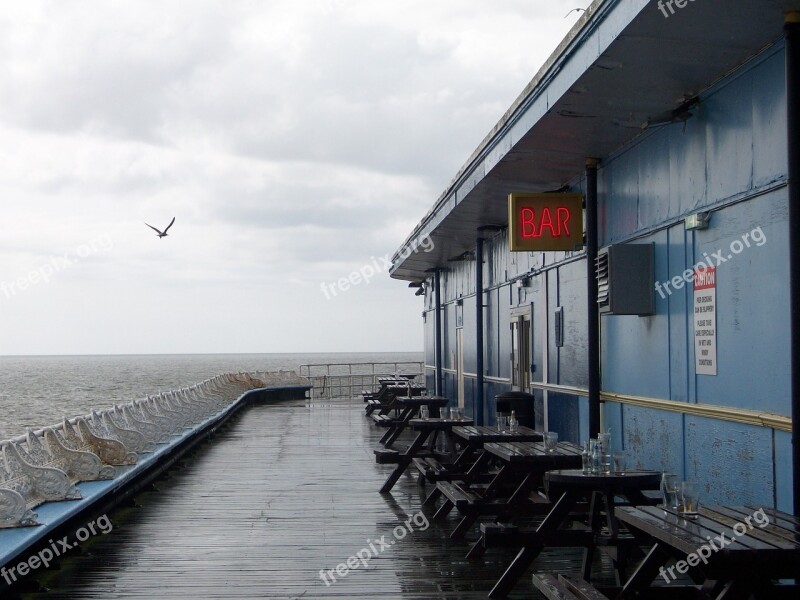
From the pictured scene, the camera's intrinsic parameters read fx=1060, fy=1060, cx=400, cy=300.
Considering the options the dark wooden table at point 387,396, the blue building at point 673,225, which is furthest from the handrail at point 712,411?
the dark wooden table at point 387,396

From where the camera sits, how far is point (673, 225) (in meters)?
8.00

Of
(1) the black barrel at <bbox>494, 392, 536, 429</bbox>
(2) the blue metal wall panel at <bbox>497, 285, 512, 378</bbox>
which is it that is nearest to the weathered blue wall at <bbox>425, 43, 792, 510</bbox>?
(1) the black barrel at <bbox>494, 392, 536, 429</bbox>

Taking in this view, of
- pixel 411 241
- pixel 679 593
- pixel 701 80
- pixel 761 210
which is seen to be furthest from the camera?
pixel 411 241

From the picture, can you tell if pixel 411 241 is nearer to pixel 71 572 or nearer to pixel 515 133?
pixel 515 133

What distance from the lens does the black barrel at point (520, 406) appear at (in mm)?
12789

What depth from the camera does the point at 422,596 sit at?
6.45 m

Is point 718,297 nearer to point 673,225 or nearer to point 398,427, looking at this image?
point 673,225

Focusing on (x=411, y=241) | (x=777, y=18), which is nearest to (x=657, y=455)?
(x=777, y=18)

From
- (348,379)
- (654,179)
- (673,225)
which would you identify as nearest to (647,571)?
(673,225)

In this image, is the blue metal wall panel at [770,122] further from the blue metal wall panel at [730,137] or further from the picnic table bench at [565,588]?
the picnic table bench at [565,588]

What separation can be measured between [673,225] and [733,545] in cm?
429

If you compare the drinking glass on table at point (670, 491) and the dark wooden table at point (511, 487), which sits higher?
the drinking glass on table at point (670, 491)

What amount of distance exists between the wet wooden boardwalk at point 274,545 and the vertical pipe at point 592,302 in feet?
5.46

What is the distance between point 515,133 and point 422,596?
13.3ft
